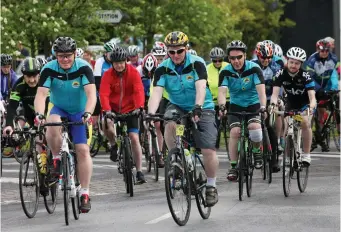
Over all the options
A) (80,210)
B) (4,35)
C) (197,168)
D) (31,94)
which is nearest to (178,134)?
(197,168)

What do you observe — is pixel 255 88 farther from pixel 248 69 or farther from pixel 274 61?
pixel 274 61

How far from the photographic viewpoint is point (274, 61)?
1880 cm

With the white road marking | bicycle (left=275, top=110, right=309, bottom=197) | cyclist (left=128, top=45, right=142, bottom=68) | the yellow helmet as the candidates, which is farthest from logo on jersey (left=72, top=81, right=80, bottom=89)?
cyclist (left=128, top=45, right=142, bottom=68)

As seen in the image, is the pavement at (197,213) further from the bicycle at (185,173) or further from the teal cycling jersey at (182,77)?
the teal cycling jersey at (182,77)

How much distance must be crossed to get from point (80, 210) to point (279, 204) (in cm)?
243

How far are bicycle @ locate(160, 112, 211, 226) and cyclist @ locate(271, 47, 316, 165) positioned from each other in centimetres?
304

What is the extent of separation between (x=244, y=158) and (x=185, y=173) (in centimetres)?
265

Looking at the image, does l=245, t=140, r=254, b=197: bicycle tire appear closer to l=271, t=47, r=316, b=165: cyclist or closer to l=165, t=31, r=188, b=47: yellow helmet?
l=271, t=47, r=316, b=165: cyclist

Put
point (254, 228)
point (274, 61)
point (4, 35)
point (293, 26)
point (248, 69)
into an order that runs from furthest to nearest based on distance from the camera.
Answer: point (293, 26) → point (4, 35) → point (274, 61) → point (248, 69) → point (254, 228)

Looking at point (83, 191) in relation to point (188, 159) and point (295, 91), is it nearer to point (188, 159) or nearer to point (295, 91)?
point (188, 159)

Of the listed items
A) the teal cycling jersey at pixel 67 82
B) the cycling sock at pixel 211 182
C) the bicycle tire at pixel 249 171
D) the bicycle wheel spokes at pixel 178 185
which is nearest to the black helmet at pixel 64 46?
the teal cycling jersey at pixel 67 82

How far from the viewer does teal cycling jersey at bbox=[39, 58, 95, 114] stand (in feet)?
42.1

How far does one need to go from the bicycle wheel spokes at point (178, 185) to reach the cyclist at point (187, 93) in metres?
0.51

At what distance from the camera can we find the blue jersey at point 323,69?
2198 centimetres
